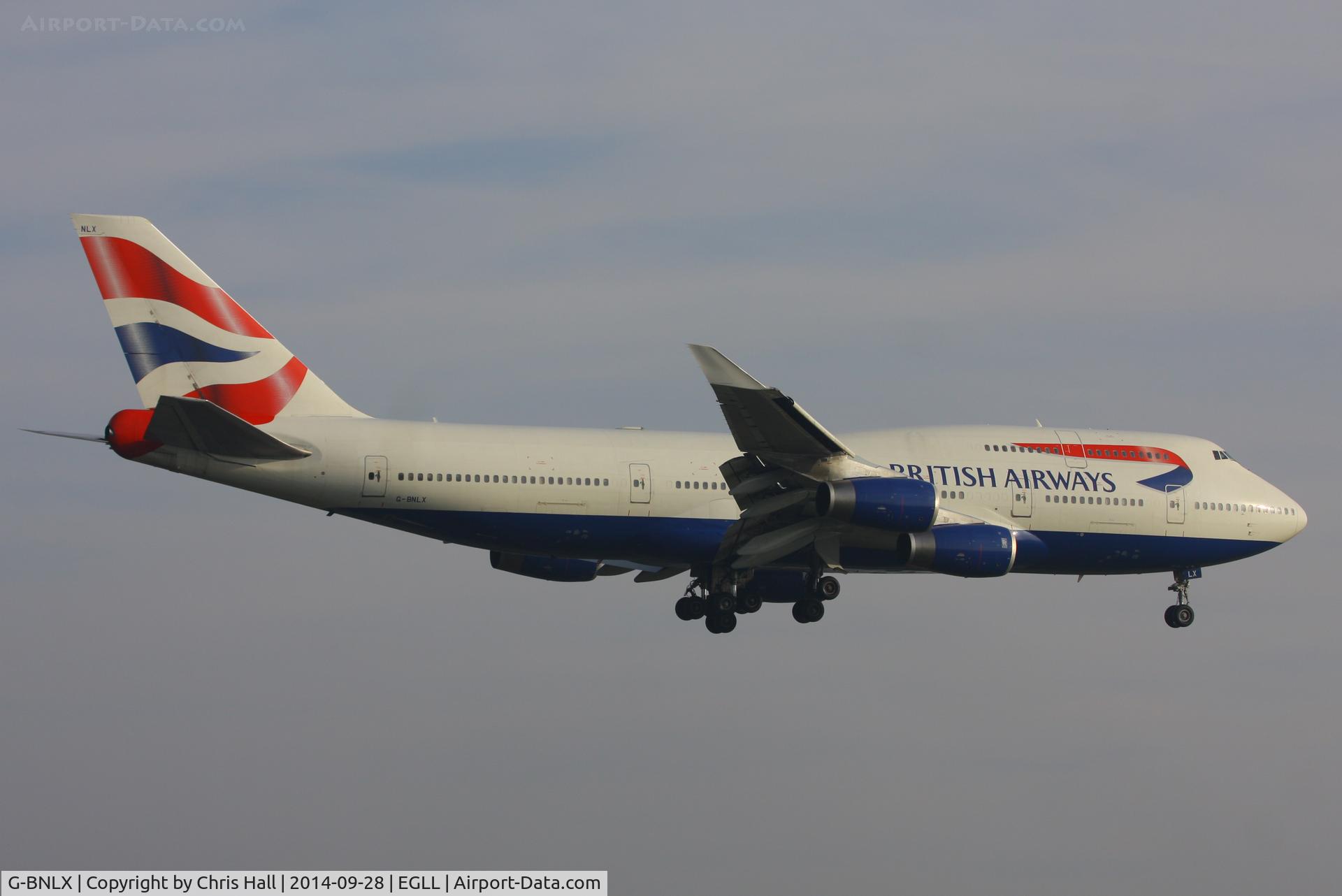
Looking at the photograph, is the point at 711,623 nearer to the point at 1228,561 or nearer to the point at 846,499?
the point at 846,499

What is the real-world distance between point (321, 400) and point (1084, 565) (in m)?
19.3

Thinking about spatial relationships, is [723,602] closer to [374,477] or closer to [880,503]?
[880,503]

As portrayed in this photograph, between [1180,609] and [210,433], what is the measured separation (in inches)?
995

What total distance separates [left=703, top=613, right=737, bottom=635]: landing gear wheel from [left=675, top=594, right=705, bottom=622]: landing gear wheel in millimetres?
440

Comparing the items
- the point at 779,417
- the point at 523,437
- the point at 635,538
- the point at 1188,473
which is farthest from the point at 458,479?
the point at 1188,473

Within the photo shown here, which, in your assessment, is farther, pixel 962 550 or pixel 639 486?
pixel 639 486

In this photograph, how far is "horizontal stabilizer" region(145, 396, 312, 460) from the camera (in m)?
33.2

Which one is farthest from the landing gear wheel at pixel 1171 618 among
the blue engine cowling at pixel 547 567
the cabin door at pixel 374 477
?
the cabin door at pixel 374 477

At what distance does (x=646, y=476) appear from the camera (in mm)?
37656

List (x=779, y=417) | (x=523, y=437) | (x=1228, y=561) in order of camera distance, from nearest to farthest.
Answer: (x=779, y=417) → (x=523, y=437) → (x=1228, y=561)

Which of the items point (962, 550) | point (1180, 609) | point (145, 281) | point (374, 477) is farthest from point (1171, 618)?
point (145, 281)

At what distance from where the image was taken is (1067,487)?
40.9 m

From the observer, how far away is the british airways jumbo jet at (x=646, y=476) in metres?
34.9

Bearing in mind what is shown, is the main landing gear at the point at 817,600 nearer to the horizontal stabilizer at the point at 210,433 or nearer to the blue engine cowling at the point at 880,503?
the blue engine cowling at the point at 880,503
